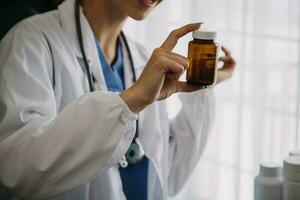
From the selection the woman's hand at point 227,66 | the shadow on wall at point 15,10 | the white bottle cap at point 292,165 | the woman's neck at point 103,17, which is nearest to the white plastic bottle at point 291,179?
the white bottle cap at point 292,165

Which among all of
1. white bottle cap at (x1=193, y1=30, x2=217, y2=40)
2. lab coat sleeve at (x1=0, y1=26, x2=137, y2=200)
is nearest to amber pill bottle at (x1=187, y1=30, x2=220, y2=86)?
white bottle cap at (x1=193, y1=30, x2=217, y2=40)

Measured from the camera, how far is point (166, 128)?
4.95 ft

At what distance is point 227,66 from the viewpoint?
1456mm

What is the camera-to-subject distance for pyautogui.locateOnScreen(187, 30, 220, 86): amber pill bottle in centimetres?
107

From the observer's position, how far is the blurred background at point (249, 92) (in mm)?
1383

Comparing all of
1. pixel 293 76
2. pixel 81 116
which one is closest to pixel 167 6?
pixel 293 76

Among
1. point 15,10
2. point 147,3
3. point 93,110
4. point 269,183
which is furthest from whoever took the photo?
point 15,10

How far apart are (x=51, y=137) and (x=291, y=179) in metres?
0.46

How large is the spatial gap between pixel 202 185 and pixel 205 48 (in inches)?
28.0

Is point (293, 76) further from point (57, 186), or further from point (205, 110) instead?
point (57, 186)

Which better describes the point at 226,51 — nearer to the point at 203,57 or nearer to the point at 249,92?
the point at 249,92

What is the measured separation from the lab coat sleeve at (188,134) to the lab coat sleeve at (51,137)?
42cm

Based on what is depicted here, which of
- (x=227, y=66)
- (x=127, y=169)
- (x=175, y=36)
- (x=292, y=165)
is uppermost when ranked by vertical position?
(x=175, y=36)

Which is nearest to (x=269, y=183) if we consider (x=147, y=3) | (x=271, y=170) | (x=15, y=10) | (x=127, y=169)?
(x=271, y=170)
